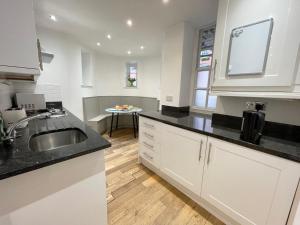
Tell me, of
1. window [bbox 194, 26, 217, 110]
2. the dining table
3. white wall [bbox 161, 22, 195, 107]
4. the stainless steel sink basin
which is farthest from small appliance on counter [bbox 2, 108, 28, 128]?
window [bbox 194, 26, 217, 110]

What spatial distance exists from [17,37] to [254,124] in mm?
1734

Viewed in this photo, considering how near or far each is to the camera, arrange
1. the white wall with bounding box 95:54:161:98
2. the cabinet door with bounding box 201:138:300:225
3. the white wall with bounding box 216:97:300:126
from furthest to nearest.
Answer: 1. the white wall with bounding box 95:54:161:98
2. the white wall with bounding box 216:97:300:126
3. the cabinet door with bounding box 201:138:300:225

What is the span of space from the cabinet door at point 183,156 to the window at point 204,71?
96cm

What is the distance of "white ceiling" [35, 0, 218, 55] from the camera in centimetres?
164

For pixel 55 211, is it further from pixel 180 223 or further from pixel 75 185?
pixel 180 223

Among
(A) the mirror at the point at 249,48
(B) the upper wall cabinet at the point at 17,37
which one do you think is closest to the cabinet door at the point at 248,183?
(A) the mirror at the point at 249,48

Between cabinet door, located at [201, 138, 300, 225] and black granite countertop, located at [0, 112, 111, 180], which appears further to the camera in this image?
cabinet door, located at [201, 138, 300, 225]

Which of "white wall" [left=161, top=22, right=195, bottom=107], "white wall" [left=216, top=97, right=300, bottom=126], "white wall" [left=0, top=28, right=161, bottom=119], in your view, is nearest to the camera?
"white wall" [left=216, top=97, right=300, bottom=126]

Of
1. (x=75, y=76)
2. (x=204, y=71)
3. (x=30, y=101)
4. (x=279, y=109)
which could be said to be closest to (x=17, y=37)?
(x=30, y=101)

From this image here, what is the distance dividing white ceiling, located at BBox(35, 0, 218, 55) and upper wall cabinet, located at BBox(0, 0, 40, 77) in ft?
3.53

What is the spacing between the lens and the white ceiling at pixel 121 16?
5.37ft

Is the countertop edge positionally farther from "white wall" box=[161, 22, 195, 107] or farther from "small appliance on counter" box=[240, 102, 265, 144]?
"white wall" box=[161, 22, 195, 107]

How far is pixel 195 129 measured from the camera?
137 centimetres

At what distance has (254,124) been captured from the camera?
107cm
